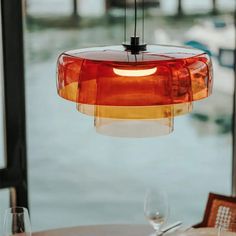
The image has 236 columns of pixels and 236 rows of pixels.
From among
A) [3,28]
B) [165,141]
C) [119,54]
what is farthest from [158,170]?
[119,54]

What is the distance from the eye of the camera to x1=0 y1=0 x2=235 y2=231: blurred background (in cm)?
349

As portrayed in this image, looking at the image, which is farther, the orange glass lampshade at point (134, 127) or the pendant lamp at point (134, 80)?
the orange glass lampshade at point (134, 127)

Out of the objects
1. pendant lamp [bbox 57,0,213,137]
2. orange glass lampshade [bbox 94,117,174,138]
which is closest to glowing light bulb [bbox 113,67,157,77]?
pendant lamp [bbox 57,0,213,137]

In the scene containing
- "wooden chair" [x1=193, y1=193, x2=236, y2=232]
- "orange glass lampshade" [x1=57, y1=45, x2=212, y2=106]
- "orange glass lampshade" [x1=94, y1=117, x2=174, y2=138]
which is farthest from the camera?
"wooden chair" [x1=193, y1=193, x2=236, y2=232]

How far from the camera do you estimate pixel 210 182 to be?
429cm

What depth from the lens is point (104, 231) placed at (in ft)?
7.91

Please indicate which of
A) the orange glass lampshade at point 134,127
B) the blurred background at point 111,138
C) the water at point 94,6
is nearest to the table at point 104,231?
the orange glass lampshade at point 134,127

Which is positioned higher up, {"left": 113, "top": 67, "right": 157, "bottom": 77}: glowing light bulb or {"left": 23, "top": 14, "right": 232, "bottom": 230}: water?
{"left": 113, "top": 67, "right": 157, "bottom": 77}: glowing light bulb

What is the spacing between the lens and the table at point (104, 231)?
2.38 metres

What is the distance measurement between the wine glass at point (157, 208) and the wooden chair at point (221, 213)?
1.23 ft

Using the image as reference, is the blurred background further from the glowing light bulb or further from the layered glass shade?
the glowing light bulb

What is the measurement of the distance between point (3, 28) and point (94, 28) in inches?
22.1

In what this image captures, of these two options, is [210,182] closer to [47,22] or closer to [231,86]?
[231,86]

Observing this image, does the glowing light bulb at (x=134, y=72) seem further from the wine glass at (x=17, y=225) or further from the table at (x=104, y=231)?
the table at (x=104, y=231)
